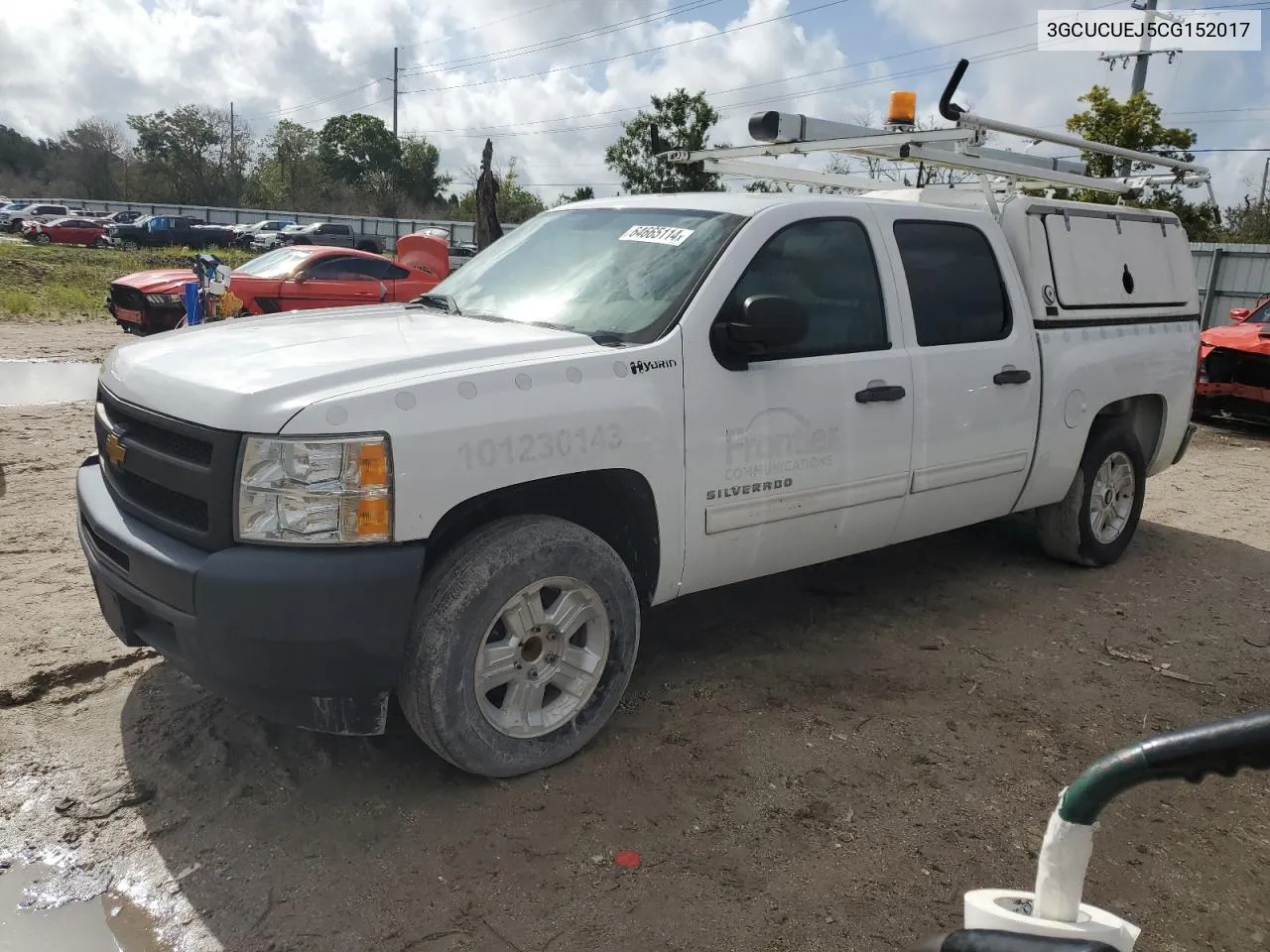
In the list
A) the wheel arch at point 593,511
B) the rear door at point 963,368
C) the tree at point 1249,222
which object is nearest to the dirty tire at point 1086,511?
the rear door at point 963,368

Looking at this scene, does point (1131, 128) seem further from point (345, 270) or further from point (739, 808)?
point (739, 808)

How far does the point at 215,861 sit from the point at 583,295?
7.25 feet

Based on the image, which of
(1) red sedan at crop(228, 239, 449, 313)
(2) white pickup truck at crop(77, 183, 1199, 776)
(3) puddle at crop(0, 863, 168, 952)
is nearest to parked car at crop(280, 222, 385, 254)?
(1) red sedan at crop(228, 239, 449, 313)

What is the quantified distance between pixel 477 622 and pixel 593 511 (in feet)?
2.19

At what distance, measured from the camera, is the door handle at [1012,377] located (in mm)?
4645

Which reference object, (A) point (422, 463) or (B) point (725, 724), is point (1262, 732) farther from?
(B) point (725, 724)

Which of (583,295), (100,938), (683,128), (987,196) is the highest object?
(683,128)

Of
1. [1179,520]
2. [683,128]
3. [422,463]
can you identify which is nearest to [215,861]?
[422,463]

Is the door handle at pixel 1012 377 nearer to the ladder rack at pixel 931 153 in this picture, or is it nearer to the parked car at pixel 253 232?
the ladder rack at pixel 931 153

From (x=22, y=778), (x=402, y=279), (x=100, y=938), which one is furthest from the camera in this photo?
(x=402, y=279)

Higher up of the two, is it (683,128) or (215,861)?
(683,128)

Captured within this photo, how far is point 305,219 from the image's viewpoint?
178 ft

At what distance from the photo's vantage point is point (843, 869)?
295 centimetres

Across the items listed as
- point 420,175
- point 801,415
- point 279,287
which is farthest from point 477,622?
point 420,175
